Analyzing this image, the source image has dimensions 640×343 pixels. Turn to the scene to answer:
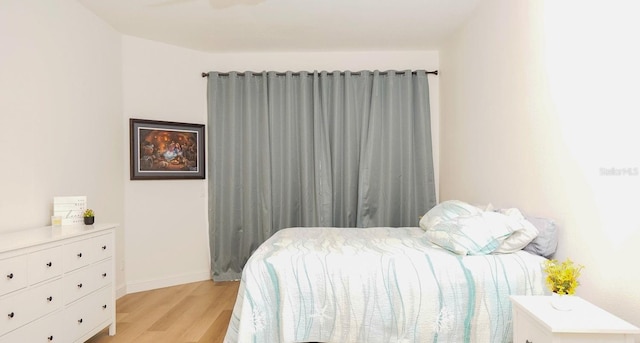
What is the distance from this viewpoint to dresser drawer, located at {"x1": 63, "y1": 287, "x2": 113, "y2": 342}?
2176mm

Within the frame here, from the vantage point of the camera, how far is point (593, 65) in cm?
177

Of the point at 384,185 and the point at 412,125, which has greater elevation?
the point at 412,125

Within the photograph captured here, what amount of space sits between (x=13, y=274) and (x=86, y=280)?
22.2 inches

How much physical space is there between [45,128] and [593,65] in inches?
140

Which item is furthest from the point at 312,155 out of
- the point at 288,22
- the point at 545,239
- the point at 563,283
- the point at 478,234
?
the point at 563,283

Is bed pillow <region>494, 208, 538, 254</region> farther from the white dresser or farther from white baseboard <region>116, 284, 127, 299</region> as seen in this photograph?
white baseboard <region>116, 284, 127, 299</region>

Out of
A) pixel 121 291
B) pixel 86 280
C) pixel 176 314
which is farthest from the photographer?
pixel 121 291

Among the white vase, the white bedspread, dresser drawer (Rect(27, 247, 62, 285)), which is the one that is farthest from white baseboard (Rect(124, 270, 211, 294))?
the white vase

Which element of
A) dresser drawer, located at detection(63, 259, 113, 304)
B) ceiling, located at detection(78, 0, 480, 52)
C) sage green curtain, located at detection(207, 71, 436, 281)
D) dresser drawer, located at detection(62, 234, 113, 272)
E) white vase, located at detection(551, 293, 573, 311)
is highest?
ceiling, located at detection(78, 0, 480, 52)

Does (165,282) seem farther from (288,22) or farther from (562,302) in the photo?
(562,302)

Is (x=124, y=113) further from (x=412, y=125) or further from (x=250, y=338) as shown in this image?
(x=412, y=125)

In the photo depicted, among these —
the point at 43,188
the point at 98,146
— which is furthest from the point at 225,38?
the point at 43,188

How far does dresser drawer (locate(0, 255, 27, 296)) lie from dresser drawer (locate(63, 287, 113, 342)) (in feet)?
1.37

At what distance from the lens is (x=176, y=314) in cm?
299
